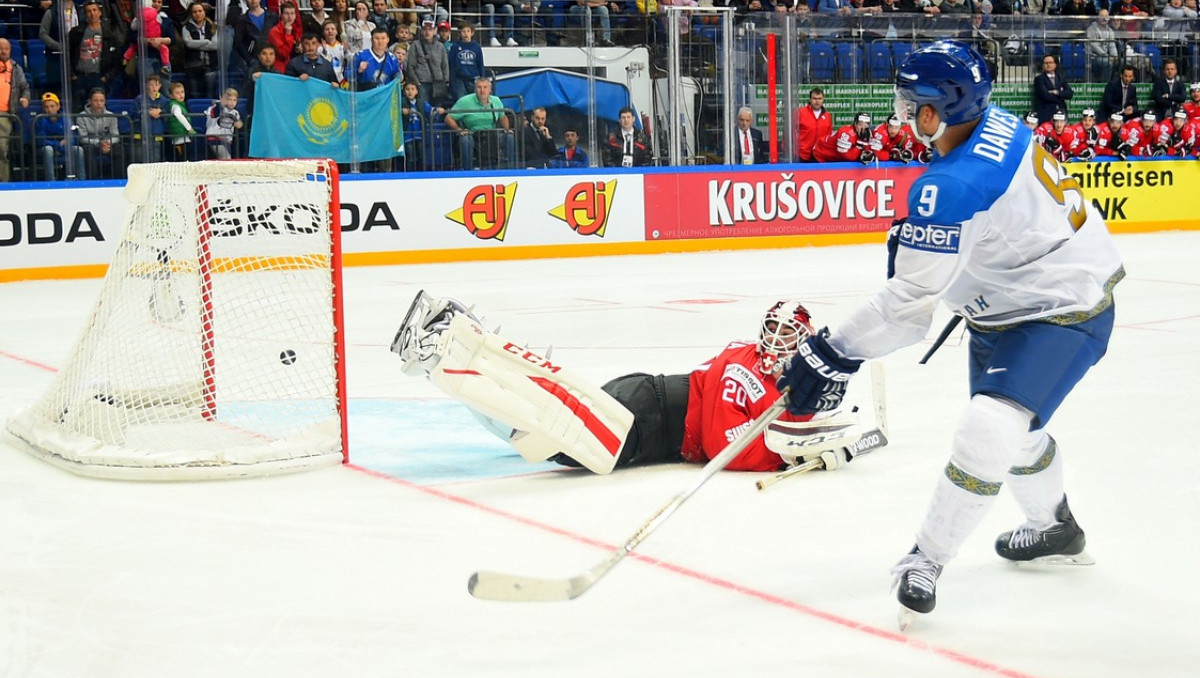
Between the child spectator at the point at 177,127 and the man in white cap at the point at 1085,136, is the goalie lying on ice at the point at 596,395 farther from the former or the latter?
the man in white cap at the point at 1085,136

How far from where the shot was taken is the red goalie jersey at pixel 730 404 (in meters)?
4.07

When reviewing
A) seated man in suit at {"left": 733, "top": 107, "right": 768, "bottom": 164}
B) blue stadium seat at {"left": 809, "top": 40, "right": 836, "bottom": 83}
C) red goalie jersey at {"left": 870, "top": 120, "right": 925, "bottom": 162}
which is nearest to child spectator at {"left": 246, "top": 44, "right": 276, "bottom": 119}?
seated man in suit at {"left": 733, "top": 107, "right": 768, "bottom": 164}

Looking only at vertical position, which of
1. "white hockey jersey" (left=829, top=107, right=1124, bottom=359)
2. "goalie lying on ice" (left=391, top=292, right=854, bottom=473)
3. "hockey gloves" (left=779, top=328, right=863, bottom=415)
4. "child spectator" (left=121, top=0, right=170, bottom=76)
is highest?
"child spectator" (left=121, top=0, right=170, bottom=76)

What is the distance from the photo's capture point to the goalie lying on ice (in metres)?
3.97

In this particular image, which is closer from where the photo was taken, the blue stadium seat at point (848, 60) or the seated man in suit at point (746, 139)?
the seated man in suit at point (746, 139)

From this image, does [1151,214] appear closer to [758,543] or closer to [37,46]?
[37,46]

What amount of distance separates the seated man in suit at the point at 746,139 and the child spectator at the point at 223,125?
494 cm

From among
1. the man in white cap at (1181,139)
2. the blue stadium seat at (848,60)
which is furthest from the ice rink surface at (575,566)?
the man in white cap at (1181,139)

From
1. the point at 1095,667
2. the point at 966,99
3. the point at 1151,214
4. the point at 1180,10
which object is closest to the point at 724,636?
the point at 1095,667

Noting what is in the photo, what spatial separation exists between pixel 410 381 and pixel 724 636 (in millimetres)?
3546

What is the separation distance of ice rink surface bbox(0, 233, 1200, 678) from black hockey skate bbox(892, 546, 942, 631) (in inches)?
2.4

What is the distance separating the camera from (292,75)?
485 inches

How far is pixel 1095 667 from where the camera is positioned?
8.40 feet

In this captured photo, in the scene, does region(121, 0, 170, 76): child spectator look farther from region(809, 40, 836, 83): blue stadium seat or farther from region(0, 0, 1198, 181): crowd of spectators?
region(809, 40, 836, 83): blue stadium seat
